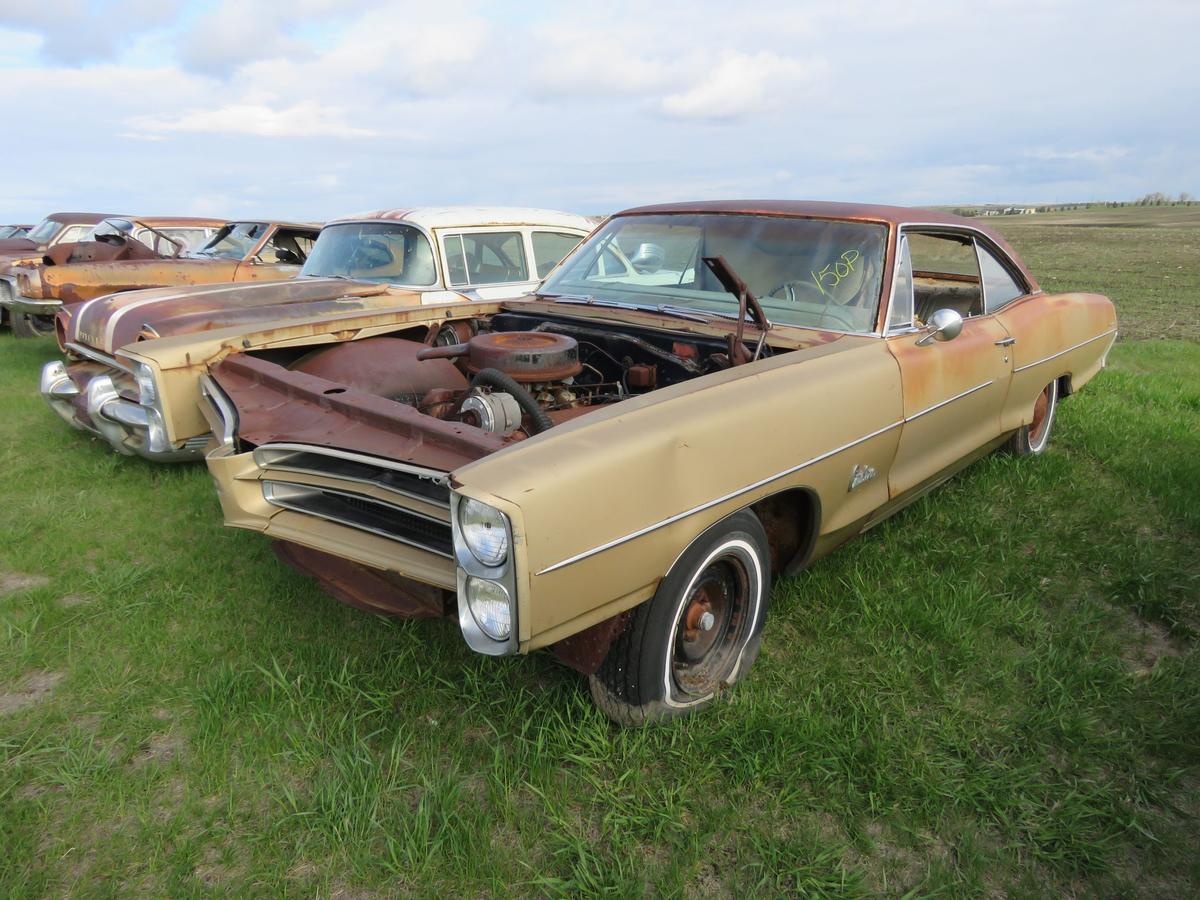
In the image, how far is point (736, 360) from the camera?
2822 millimetres

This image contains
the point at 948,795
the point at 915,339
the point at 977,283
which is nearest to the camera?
the point at 948,795

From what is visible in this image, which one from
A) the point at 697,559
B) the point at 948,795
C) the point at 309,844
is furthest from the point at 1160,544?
the point at 309,844

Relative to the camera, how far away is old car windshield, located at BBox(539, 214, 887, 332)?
311 centimetres

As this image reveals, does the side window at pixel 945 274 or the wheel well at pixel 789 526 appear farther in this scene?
the side window at pixel 945 274

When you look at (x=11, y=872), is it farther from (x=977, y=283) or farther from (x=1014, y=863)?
(x=977, y=283)

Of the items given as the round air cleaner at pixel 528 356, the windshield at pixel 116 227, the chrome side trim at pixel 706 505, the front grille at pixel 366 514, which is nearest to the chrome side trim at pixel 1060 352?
the chrome side trim at pixel 706 505

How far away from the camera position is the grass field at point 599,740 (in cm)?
192

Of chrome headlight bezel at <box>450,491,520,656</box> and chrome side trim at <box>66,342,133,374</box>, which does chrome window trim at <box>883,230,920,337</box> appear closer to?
chrome headlight bezel at <box>450,491,520,656</box>

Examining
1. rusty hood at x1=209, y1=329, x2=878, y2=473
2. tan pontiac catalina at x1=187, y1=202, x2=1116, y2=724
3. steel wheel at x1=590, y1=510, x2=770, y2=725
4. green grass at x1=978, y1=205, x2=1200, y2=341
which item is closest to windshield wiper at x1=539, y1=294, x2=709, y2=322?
tan pontiac catalina at x1=187, y1=202, x2=1116, y2=724

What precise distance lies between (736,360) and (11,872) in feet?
7.92

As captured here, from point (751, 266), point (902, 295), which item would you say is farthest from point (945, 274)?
point (751, 266)

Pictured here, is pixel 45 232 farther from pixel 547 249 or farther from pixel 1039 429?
pixel 1039 429

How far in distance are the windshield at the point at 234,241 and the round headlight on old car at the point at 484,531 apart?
6.92 meters

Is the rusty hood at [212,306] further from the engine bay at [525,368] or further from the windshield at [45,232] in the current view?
the windshield at [45,232]
